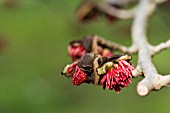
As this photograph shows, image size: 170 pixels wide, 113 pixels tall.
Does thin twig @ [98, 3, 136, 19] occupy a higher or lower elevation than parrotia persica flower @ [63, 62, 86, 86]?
higher

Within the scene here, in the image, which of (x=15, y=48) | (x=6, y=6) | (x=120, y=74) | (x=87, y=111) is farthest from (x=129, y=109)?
(x=120, y=74)

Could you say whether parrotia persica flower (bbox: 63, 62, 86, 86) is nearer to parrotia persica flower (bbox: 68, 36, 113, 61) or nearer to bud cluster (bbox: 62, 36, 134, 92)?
bud cluster (bbox: 62, 36, 134, 92)

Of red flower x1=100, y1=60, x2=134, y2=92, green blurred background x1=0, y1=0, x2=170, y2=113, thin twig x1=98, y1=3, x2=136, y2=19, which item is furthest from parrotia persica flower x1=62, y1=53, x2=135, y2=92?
green blurred background x1=0, y1=0, x2=170, y2=113

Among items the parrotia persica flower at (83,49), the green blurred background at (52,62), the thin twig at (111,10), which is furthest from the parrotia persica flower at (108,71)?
the green blurred background at (52,62)

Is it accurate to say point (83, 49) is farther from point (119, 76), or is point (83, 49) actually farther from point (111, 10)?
point (111, 10)

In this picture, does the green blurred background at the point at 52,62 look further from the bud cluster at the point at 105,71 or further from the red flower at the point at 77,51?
the bud cluster at the point at 105,71

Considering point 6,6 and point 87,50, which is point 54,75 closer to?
point 6,6

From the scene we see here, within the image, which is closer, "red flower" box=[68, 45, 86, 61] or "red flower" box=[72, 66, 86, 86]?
"red flower" box=[72, 66, 86, 86]
